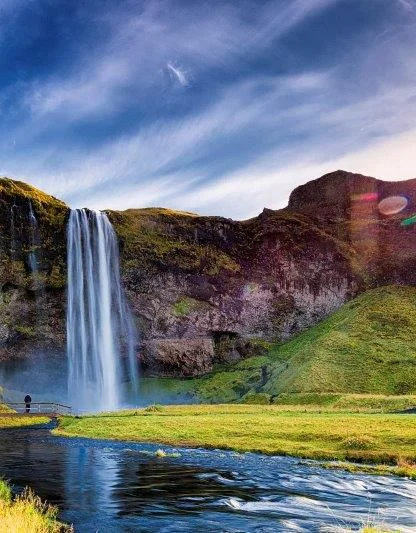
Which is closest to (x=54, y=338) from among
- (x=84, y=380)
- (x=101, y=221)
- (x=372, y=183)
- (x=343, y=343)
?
(x=84, y=380)

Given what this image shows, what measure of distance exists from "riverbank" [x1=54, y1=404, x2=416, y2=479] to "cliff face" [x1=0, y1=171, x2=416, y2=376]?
50.1 meters

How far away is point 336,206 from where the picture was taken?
162625mm

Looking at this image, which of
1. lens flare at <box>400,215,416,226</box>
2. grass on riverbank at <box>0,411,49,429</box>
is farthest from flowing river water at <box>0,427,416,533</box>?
lens flare at <box>400,215,416,226</box>

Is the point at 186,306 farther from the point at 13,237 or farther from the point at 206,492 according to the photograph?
the point at 206,492

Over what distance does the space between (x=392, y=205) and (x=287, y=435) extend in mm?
132640

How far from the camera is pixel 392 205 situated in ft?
523

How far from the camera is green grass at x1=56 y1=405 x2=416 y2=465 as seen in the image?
32.6 metres

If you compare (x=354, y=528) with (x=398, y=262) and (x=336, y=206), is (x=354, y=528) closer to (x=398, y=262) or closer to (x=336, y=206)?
(x=398, y=262)

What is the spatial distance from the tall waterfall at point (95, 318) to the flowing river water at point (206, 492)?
6339 cm

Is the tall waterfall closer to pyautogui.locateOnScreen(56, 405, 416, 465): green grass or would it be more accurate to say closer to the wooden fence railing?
the wooden fence railing

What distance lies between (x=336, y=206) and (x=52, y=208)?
294 feet

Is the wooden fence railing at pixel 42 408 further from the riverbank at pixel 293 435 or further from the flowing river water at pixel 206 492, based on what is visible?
the flowing river water at pixel 206 492

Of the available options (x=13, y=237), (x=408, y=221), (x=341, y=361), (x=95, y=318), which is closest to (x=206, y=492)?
(x=341, y=361)

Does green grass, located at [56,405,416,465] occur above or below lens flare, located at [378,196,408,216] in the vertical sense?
below
